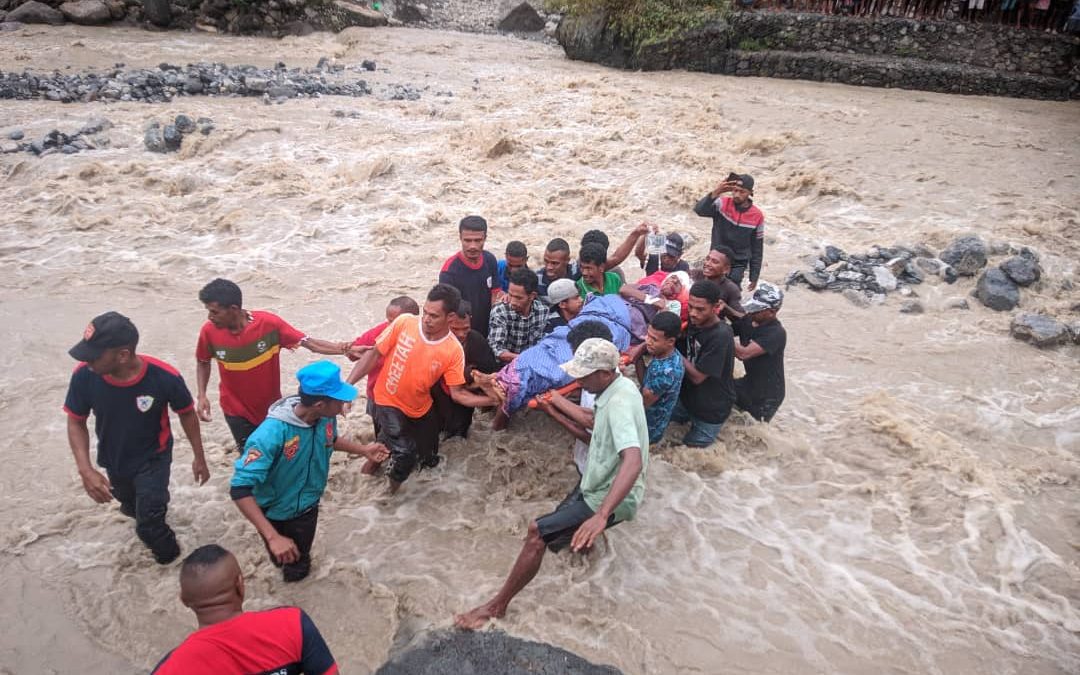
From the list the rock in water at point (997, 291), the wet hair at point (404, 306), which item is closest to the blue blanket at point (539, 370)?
the wet hair at point (404, 306)

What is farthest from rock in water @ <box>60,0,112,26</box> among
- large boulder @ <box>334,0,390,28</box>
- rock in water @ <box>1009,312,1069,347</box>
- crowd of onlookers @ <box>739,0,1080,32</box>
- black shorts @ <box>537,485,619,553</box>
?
rock in water @ <box>1009,312,1069,347</box>

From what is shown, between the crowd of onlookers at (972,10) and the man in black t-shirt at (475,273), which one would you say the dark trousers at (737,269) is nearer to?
the man in black t-shirt at (475,273)

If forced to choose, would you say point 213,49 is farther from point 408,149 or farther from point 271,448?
point 271,448

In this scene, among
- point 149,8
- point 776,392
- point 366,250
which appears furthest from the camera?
point 149,8

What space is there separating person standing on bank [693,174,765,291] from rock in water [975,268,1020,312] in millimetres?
3266

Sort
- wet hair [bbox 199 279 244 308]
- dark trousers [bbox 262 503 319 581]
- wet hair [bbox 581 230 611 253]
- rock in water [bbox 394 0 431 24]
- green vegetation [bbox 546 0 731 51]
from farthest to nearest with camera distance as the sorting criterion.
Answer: rock in water [bbox 394 0 431 24]
green vegetation [bbox 546 0 731 51]
wet hair [bbox 581 230 611 253]
wet hair [bbox 199 279 244 308]
dark trousers [bbox 262 503 319 581]

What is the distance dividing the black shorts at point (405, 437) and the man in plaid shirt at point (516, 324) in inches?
27.7

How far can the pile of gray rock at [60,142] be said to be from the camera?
1055 centimetres

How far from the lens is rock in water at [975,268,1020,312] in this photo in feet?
24.3

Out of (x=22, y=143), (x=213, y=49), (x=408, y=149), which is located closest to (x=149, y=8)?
(x=213, y=49)

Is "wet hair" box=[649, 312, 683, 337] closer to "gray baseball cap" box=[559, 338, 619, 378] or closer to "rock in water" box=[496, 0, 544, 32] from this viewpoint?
"gray baseball cap" box=[559, 338, 619, 378]

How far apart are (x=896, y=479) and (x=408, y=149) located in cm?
1003

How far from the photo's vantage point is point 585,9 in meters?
19.8

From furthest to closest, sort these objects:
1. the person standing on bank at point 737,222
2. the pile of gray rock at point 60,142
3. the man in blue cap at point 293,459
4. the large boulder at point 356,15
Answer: the large boulder at point 356,15
the pile of gray rock at point 60,142
the person standing on bank at point 737,222
the man in blue cap at point 293,459
